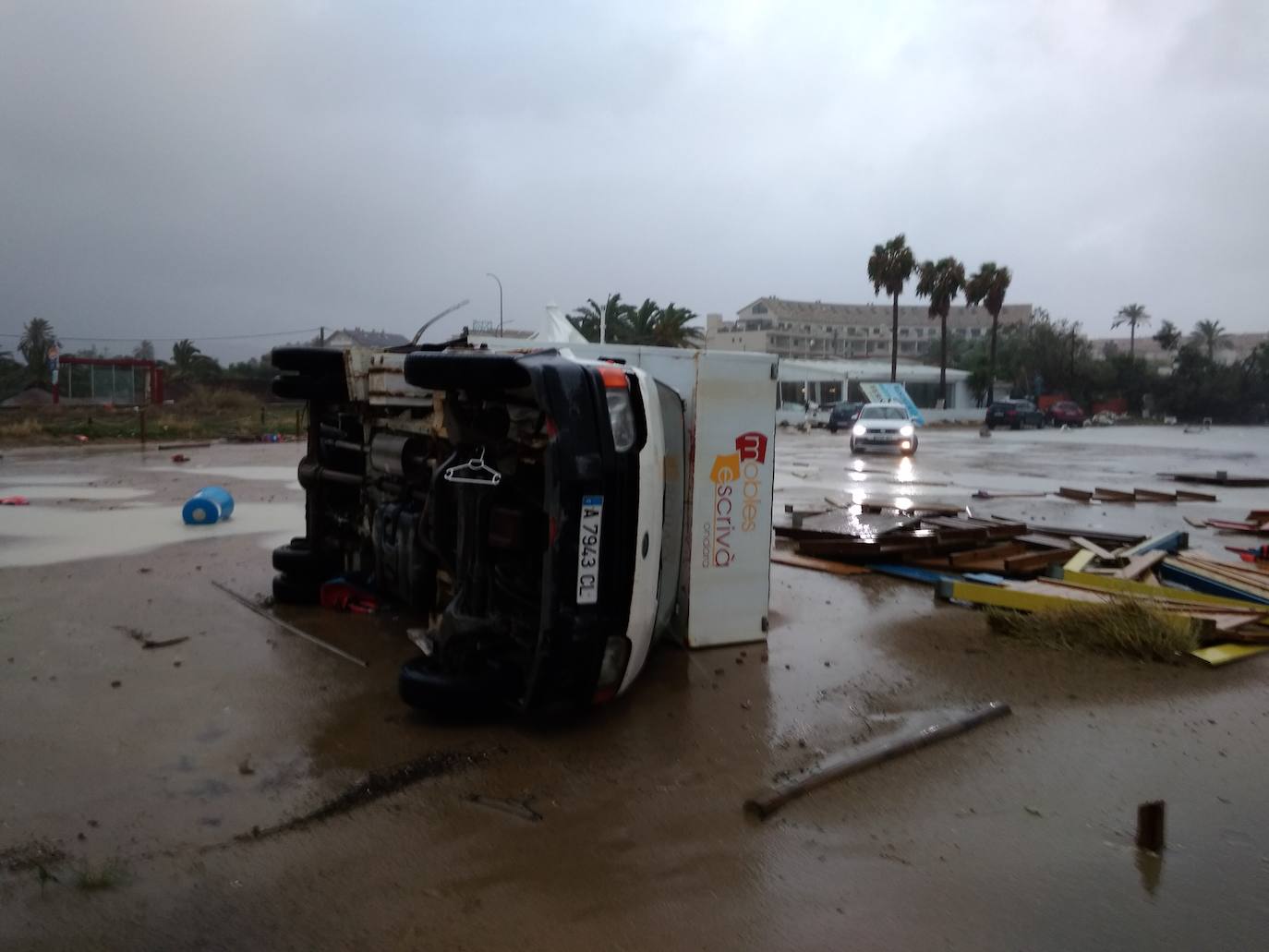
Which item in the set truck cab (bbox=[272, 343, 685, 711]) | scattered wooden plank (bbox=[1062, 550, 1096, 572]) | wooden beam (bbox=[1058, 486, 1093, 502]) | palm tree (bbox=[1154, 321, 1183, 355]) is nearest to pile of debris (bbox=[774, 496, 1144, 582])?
scattered wooden plank (bbox=[1062, 550, 1096, 572])

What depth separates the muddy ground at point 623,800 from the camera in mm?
3201


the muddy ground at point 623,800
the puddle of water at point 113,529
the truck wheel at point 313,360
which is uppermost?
the truck wheel at point 313,360

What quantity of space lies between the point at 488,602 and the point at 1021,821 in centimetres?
255

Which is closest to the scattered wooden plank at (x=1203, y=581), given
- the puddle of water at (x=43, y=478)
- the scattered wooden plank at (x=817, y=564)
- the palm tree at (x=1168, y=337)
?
the scattered wooden plank at (x=817, y=564)

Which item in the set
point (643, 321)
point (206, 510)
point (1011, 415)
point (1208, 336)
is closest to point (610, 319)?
point (643, 321)

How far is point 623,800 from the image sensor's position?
4113 mm

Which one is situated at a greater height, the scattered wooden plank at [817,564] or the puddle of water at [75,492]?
the scattered wooden plank at [817,564]

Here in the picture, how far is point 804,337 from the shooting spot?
122 metres

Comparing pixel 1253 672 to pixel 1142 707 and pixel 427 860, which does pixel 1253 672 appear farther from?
pixel 427 860

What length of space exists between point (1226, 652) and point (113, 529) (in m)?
11.0

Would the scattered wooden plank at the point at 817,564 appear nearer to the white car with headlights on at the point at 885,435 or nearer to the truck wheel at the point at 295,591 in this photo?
the truck wheel at the point at 295,591

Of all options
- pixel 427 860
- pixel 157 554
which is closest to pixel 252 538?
pixel 157 554

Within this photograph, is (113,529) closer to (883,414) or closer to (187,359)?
(883,414)

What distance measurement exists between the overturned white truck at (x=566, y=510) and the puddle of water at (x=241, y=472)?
38.1 feet
